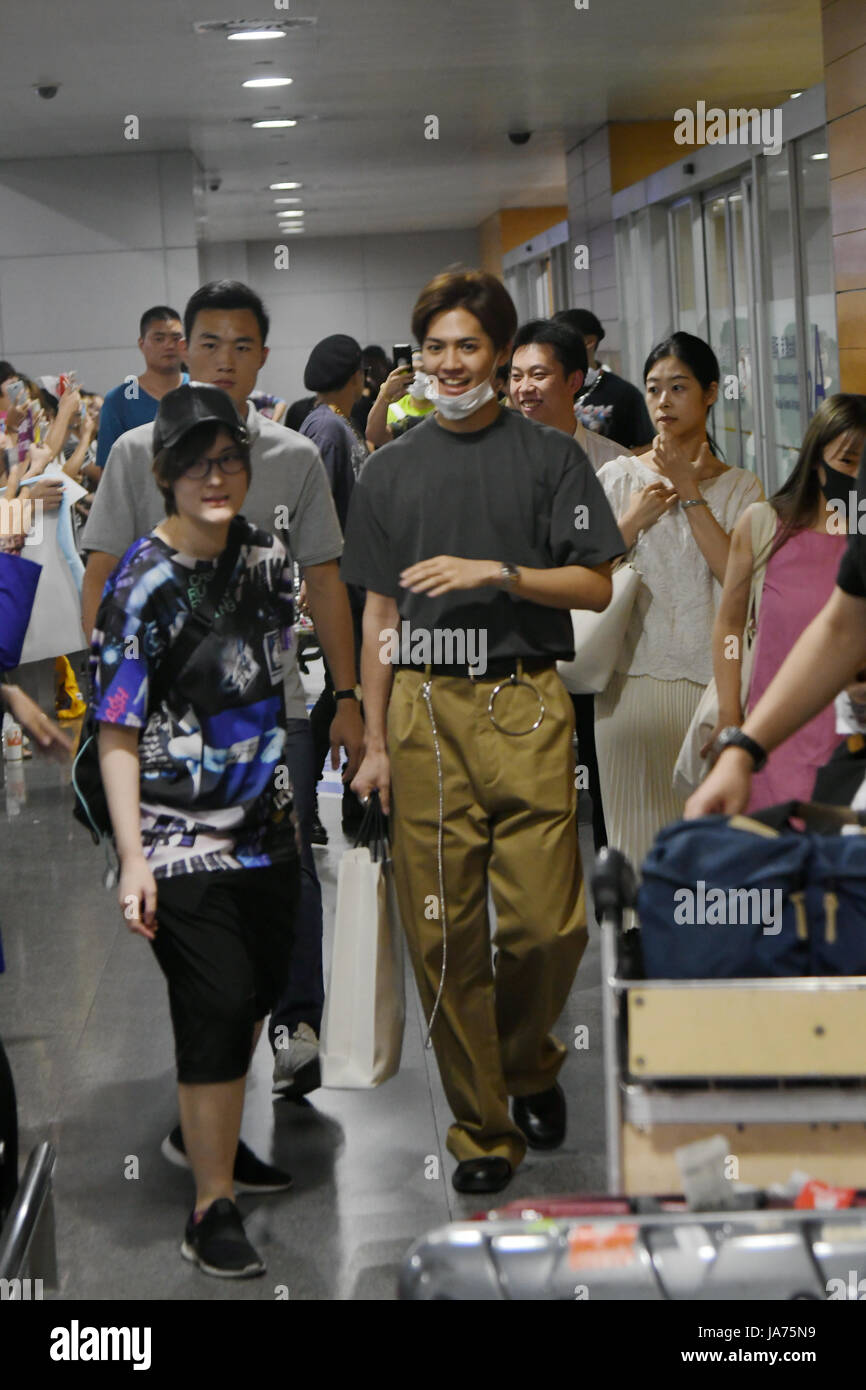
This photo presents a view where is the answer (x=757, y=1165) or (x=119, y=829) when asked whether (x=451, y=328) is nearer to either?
(x=119, y=829)

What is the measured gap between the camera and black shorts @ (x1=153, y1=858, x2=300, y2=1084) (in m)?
3.05

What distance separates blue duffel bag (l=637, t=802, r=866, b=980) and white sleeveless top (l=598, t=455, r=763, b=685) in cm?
240

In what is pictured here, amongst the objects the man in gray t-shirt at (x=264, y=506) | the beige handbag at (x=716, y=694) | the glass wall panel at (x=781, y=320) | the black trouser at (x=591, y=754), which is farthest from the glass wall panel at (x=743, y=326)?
the man in gray t-shirt at (x=264, y=506)

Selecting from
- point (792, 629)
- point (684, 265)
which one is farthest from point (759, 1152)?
point (684, 265)

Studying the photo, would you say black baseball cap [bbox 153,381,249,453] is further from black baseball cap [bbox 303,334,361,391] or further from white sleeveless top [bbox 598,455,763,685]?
black baseball cap [bbox 303,334,361,391]

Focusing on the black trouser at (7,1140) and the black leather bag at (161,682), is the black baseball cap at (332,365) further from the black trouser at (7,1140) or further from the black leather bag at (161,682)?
the black trouser at (7,1140)

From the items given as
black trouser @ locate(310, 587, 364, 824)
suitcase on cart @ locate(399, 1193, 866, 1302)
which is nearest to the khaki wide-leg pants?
suitcase on cart @ locate(399, 1193, 866, 1302)

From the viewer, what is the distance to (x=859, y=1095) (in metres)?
1.65

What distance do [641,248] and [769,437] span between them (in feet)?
13.4

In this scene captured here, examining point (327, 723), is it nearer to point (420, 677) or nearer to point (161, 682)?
point (420, 677)

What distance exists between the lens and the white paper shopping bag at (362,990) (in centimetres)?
323

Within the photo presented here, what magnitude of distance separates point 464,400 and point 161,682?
837 millimetres
